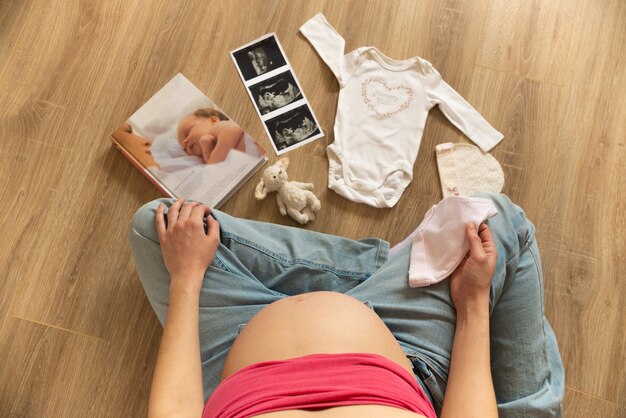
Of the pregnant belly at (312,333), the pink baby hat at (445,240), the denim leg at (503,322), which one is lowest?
the denim leg at (503,322)

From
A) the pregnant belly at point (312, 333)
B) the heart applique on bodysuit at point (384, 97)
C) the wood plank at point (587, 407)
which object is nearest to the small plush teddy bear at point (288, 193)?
the heart applique on bodysuit at point (384, 97)

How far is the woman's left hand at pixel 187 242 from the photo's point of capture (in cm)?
88

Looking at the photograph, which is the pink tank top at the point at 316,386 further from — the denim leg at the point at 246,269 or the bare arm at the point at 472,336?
the denim leg at the point at 246,269

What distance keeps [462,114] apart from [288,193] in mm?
476

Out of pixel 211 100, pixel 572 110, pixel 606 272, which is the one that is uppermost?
pixel 211 100

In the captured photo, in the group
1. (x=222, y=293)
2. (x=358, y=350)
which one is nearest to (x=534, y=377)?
(x=358, y=350)

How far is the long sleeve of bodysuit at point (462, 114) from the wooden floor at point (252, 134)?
0.03 metres

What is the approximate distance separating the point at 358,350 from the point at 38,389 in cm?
81

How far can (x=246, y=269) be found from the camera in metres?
0.93

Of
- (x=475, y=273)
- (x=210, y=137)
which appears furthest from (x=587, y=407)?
(x=210, y=137)

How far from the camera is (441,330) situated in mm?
869

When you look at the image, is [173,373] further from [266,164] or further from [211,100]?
[211,100]

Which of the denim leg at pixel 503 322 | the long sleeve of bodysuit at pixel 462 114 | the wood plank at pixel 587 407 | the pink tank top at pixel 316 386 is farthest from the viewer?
the long sleeve of bodysuit at pixel 462 114

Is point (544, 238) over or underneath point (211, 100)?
underneath
